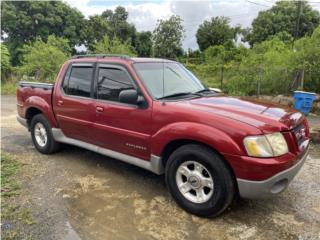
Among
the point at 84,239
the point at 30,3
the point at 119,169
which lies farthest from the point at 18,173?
the point at 30,3

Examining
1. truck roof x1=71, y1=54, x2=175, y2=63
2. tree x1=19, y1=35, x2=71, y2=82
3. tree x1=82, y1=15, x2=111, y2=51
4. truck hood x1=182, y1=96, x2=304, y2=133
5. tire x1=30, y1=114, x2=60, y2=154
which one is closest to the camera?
truck hood x1=182, y1=96, x2=304, y2=133

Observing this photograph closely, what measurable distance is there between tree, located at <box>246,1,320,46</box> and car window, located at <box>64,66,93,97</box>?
31849 mm

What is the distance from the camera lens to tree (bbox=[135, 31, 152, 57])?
1585 inches

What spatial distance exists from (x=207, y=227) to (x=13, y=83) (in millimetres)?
17287

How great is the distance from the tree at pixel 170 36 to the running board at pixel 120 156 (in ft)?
81.7

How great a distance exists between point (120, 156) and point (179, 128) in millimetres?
1225

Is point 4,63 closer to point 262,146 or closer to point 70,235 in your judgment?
point 70,235

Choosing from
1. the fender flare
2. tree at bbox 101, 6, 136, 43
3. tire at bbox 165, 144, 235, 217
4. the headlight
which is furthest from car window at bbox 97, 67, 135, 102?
tree at bbox 101, 6, 136, 43

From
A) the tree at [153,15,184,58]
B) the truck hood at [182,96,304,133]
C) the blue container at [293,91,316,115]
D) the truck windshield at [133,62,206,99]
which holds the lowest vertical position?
the blue container at [293,91,316,115]

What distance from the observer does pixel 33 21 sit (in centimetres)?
3036

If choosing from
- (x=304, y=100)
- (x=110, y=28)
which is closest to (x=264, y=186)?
(x=304, y=100)

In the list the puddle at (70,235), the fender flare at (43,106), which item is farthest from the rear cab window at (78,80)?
the puddle at (70,235)

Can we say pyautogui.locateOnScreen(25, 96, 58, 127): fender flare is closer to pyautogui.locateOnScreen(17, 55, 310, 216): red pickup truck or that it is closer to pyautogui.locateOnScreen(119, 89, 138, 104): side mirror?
pyautogui.locateOnScreen(17, 55, 310, 216): red pickup truck

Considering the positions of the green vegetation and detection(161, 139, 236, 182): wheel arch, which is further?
the green vegetation
